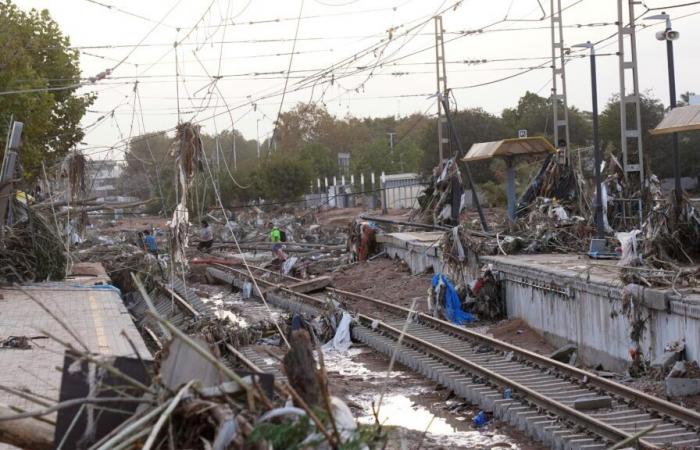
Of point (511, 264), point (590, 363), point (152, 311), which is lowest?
point (590, 363)

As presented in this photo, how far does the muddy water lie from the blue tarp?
3640mm

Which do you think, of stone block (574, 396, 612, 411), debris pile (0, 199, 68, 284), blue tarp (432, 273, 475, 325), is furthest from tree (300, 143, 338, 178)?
stone block (574, 396, 612, 411)

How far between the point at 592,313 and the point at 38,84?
2243 cm

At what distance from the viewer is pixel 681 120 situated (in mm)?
17625

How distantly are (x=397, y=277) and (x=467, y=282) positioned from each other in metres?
7.25

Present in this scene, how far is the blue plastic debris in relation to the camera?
1243 centimetres

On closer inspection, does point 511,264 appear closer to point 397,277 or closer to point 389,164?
point 397,277

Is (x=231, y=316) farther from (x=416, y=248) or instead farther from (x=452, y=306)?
(x=416, y=248)

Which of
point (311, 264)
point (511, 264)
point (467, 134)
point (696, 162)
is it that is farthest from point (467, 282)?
point (467, 134)

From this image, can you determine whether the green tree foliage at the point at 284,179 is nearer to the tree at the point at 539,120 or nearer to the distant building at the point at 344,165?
the distant building at the point at 344,165

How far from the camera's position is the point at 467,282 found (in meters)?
24.2

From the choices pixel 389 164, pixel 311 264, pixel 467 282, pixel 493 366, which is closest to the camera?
pixel 493 366

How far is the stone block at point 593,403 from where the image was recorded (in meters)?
11.8

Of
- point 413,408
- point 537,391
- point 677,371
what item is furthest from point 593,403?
point 413,408
